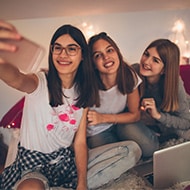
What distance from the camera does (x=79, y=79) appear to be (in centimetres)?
74

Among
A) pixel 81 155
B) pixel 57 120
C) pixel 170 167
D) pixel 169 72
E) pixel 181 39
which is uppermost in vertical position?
pixel 181 39

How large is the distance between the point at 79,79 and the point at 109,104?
0.43 feet

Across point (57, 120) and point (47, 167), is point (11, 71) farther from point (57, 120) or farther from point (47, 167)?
point (47, 167)

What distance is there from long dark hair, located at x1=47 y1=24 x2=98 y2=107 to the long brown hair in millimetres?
221

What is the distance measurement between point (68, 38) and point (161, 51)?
12.6 inches

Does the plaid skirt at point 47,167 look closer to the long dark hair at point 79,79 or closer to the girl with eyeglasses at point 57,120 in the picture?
the girl with eyeglasses at point 57,120

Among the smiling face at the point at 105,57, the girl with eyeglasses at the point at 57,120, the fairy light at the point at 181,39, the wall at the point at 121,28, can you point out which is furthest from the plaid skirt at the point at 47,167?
the fairy light at the point at 181,39

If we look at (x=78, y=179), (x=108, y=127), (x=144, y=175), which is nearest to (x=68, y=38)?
(x=108, y=127)

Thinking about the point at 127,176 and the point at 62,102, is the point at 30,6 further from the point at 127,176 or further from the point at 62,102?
the point at 127,176

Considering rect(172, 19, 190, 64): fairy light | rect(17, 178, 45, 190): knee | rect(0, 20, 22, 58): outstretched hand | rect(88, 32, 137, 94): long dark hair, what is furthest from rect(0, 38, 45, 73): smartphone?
rect(172, 19, 190, 64): fairy light

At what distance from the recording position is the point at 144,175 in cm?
89

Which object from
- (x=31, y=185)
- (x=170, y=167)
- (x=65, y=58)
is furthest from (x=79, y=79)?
(x=170, y=167)

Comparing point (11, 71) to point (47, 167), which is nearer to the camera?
point (11, 71)

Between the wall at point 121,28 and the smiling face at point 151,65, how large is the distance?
1.0 inches
